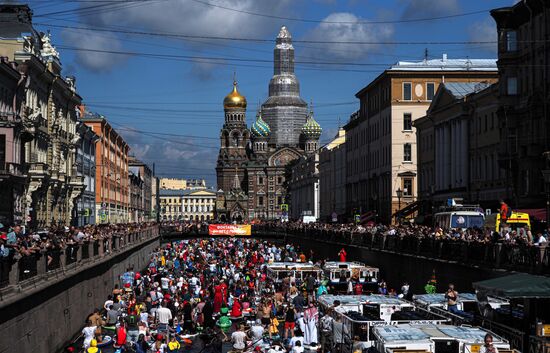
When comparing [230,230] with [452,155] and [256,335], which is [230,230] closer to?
[452,155]

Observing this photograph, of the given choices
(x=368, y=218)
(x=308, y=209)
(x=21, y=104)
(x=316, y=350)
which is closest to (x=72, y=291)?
(x=316, y=350)

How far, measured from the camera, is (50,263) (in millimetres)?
35719

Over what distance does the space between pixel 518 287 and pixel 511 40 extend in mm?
37098

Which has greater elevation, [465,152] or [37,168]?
[465,152]

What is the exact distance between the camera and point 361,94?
12231cm

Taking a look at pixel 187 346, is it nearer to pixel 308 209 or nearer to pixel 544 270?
pixel 544 270

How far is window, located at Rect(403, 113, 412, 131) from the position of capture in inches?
3974

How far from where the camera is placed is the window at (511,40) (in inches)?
2360

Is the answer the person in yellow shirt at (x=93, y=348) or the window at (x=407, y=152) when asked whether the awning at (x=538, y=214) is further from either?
the window at (x=407, y=152)

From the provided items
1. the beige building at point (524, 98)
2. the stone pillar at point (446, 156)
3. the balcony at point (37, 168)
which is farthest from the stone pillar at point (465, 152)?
the balcony at point (37, 168)

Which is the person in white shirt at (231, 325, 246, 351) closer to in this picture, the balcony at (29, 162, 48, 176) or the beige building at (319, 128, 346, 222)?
the balcony at (29, 162, 48, 176)

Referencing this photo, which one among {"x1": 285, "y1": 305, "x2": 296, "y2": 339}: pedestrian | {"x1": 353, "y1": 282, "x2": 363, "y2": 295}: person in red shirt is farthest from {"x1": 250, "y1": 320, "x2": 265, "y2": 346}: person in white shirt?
{"x1": 353, "y1": 282, "x2": 363, "y2": 295}: person in red shirt

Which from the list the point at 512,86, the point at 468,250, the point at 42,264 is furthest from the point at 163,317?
the point at 512,86

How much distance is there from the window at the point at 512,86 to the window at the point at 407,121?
40.8 m
